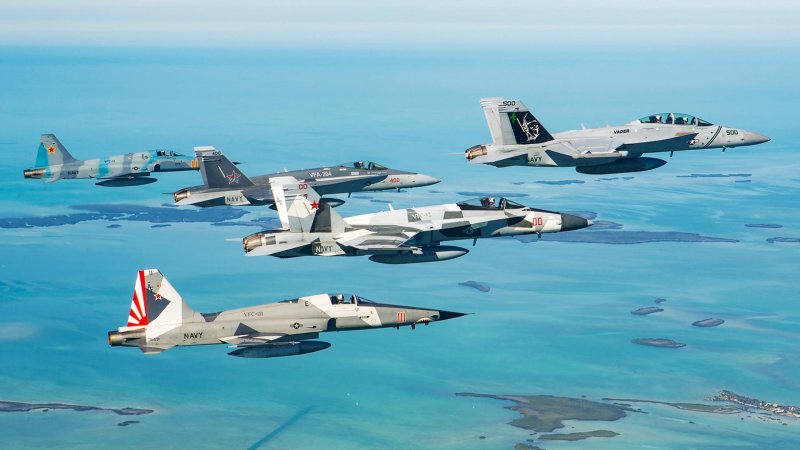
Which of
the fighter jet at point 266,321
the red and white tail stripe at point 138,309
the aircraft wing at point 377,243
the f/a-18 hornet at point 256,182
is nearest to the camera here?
the fighter jet at point 266,321

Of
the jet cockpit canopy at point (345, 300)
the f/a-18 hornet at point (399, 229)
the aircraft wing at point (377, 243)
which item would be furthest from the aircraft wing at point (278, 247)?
the jet cockpit canopy at point (345, 300)

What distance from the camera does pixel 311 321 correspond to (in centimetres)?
8462

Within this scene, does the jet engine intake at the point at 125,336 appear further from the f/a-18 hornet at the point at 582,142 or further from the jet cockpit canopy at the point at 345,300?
the f/a-18 hornet at the point at 582,142

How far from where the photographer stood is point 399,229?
9469 centimetres

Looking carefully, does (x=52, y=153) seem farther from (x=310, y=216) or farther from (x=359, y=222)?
(x=359, y=222)

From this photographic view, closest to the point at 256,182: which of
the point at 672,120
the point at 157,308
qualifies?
the point at 157,308

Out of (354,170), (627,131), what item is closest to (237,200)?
(354,170)

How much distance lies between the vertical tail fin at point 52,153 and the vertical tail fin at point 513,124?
180 ft

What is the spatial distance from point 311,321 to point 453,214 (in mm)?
17235

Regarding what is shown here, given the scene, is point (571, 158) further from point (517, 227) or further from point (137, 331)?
point (137, 331)

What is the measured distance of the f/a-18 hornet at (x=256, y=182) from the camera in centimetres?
11394

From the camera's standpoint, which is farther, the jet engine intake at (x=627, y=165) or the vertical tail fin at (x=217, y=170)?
the vertical tail fin at (x=217, y=170)

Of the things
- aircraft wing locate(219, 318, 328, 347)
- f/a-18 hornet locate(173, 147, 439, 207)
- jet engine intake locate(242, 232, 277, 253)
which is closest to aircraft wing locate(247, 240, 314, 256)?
jet engine intake locate(242, 232, 277, 253)

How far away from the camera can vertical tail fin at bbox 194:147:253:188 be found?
11550 cm
